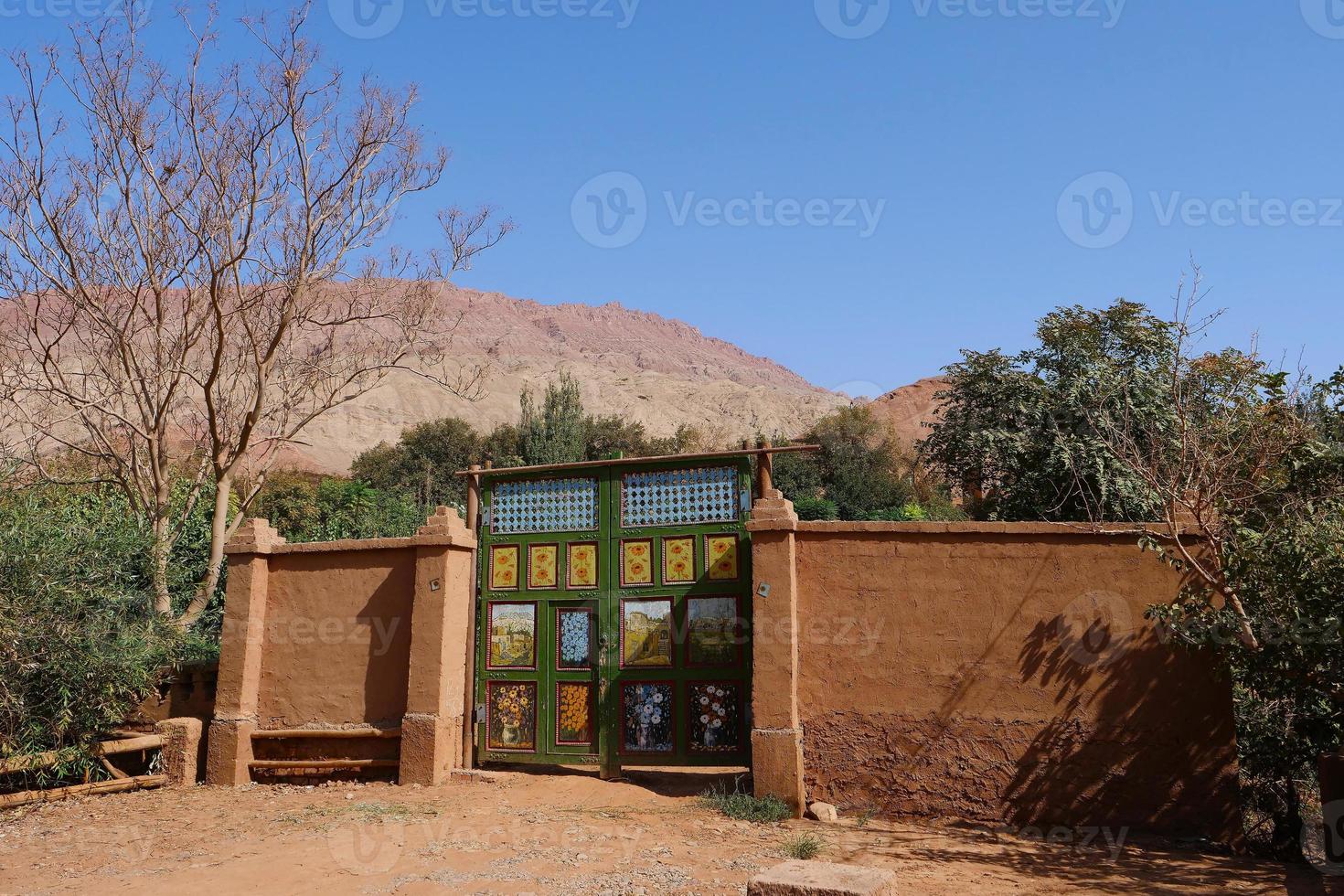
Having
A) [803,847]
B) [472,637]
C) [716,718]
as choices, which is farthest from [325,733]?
[803,847]

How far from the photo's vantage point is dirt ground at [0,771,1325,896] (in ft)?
20.1

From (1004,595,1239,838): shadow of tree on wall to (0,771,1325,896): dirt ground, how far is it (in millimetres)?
280

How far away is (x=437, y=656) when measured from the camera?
8844 mm

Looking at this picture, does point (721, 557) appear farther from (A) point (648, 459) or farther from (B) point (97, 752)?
(B) point (97, 752)

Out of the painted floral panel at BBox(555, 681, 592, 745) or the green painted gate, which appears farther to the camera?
the painted floral panel at BBox(555, 681, 592, 745)

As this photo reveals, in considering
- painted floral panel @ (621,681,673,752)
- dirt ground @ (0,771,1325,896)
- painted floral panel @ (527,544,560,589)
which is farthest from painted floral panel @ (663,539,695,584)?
dirt ground @ (0,771,1325,896)

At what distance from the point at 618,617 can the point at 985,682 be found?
11.0 ft

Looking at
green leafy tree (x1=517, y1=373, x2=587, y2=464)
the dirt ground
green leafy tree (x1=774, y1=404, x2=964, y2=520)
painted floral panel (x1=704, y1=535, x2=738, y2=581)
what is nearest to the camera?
the dirt ground

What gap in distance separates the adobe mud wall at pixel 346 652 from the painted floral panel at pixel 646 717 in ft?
5.67

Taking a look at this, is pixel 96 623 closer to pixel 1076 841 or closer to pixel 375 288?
pixel 375 288

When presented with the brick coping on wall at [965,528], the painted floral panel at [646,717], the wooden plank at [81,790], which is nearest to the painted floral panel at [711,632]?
the painted floral panel at [646,717]

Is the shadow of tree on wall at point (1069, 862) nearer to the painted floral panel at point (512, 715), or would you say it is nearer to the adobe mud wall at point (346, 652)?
the painted floral panel at point (512, 715)

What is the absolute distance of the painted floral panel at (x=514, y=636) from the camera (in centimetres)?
917

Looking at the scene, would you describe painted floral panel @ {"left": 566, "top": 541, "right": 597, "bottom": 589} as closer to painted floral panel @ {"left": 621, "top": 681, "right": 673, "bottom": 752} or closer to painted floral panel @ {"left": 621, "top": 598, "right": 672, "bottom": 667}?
painted floral panel @ {"left": 621, "top": 598, "right": 672, "bottom": 667}
